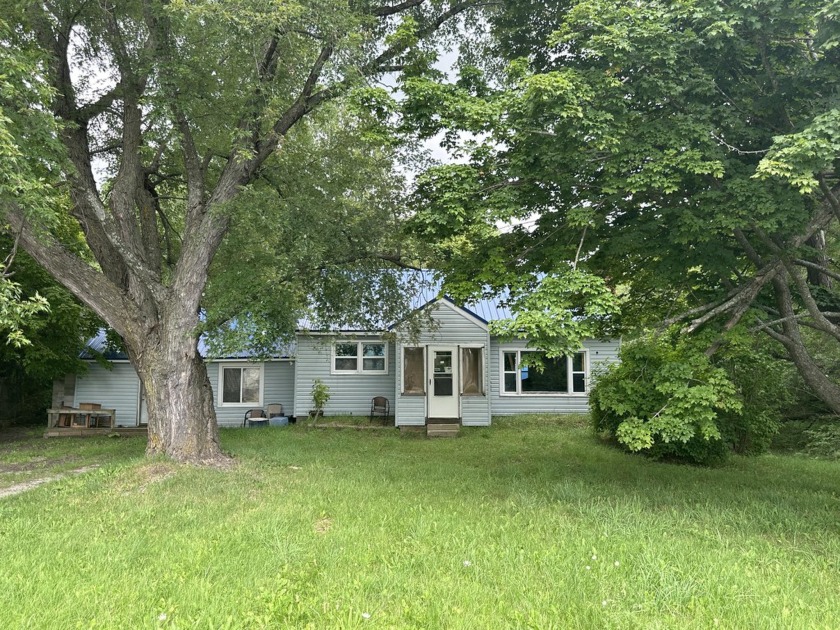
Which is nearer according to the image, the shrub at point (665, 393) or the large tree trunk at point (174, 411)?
the shrub at point (665, 393)

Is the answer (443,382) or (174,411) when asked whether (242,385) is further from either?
(174,411)

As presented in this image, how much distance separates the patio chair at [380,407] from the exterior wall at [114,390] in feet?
27.1

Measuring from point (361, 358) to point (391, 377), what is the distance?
121 cm

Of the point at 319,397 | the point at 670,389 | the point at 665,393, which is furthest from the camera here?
the point at 319,397

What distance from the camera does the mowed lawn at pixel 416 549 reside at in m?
3.67

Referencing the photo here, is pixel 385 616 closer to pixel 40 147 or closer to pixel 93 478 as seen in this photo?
pixel 93 478

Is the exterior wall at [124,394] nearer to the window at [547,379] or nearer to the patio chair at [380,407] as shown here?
the patio chair at [380,407]

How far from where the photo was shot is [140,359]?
9.46 metres

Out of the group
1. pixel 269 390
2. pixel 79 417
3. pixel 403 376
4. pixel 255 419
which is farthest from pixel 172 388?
pixel 79 417

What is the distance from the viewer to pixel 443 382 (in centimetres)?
1608

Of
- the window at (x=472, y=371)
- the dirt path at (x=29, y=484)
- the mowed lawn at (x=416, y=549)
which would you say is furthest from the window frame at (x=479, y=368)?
the dirt path at (x=29, y=484)

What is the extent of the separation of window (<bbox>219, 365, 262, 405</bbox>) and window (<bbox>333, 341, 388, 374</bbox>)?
9.87ft

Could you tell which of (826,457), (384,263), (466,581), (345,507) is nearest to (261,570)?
(466,581)

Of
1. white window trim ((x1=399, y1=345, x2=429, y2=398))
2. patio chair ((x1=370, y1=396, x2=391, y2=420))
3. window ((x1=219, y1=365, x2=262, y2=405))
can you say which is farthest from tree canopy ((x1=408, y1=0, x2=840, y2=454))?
window ((x1=219, y1=365, x2=262, y2=405))
